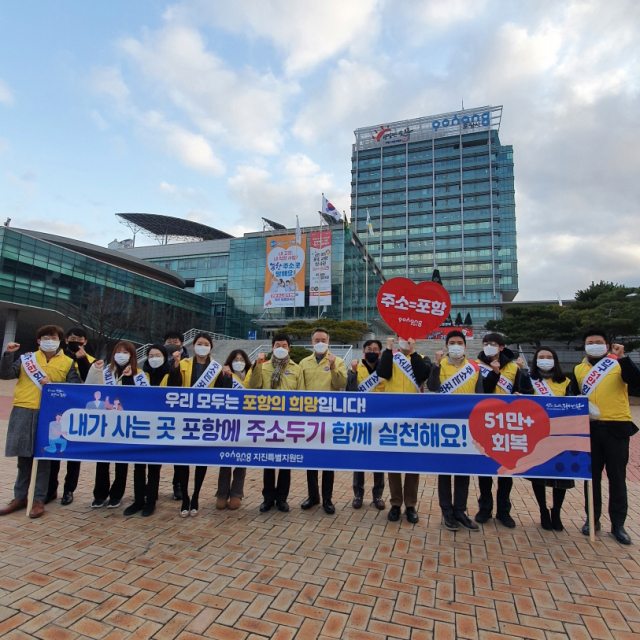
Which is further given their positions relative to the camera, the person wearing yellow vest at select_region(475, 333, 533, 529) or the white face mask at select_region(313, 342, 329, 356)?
the white face mask at select_region(313, 342, 329, 356)

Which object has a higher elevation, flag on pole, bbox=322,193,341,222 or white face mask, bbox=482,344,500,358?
flag on pole, bbox=322,193,341,222

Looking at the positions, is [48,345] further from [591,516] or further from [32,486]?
[591,516]

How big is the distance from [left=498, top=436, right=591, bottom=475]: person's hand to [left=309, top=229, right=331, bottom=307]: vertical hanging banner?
30513mm

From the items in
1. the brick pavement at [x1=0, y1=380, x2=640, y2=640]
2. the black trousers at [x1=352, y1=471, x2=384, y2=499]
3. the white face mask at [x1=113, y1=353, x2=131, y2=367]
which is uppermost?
the white face mask at [x1=113, y1=353, x2=131, y2=367]

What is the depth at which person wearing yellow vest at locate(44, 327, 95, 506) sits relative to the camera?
447cm

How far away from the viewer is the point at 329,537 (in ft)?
12.0

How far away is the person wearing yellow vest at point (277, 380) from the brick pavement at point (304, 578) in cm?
21

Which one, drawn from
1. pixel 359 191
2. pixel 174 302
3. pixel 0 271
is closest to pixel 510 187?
pixel 359 191

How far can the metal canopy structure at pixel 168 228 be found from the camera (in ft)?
190

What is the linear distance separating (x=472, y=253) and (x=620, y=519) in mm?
77173

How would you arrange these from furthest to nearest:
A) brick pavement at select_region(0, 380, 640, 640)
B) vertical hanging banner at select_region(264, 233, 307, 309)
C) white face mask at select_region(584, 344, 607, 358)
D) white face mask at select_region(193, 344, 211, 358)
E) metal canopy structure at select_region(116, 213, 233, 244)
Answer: metal canopy structure at select_region(116, 213, 233, 244) → vertical hanging banner at select_region(264, 233, 307, 309) → white face mask at select_region(193, 344, 211, 358) → white face mask at select_region(584, 344, 607, 358) → brick pavement at select_region(0, 380, 640, 640)

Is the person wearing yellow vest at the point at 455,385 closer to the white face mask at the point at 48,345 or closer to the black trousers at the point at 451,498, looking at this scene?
the black trousers at the point at 451,498

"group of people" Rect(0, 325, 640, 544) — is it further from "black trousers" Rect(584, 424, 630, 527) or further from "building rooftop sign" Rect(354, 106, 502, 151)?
"building rooftop sign" Rect(354, 106, 502, 151)

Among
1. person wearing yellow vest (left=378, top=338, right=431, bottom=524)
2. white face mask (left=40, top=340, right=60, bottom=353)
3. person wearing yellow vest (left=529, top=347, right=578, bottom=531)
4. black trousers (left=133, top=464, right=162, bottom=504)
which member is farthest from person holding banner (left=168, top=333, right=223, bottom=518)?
person wearing yellow vest (left=529, top=347, right=578, bottom=531)
